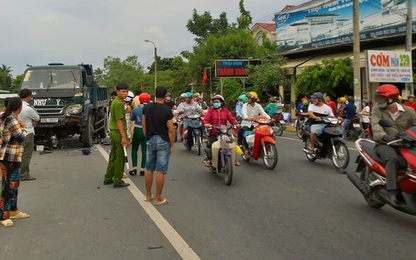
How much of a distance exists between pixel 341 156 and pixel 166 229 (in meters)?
5.29

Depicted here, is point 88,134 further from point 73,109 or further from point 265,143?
point 265,143

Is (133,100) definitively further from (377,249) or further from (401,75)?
(401,75)

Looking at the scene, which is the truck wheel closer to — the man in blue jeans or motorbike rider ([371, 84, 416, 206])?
the man in blue jeans

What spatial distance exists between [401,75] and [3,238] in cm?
1609

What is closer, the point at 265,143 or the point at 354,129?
the point at 265,143

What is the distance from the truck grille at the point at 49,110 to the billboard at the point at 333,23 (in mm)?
15217

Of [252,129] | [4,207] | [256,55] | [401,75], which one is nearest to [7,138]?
[4,207]

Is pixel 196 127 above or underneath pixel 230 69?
underneath

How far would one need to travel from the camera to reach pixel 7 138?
575 cm

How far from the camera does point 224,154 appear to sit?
26.9 feet

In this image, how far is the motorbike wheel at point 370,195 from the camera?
235 inches

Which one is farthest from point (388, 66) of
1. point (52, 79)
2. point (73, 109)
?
point (52, 79)

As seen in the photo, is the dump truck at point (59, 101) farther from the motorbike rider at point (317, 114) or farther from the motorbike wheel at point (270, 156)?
the motorbike rider at point (317, 114)

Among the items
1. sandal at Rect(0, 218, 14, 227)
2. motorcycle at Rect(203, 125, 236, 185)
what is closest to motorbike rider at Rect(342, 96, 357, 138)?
motorcycle at Rect(203, 125, 236, 185)
